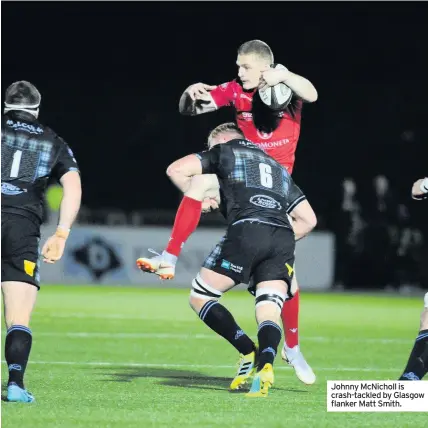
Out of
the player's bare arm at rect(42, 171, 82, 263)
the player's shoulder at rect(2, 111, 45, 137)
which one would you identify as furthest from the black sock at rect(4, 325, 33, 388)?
the player's shoulder at rect(2, 111, 45, 137)

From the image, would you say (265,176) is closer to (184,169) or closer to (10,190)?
(184,169)

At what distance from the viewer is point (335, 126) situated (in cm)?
2853

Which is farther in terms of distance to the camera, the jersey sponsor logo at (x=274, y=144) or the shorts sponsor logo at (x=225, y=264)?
the jersey sponsor logo at (x=274, y=144)

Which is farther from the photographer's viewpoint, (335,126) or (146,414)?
(335,126)

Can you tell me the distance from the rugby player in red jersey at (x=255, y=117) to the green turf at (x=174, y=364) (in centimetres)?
37

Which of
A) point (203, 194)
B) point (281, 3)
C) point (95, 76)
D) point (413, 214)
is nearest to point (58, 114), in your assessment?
Answer: point (95, 76)

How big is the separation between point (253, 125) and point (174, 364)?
217 cm

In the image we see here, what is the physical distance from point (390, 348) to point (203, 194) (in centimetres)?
431

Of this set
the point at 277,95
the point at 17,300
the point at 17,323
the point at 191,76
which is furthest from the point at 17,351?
the point at 191,76

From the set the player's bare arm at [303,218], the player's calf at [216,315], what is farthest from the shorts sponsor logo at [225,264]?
the player's bare arm at [303,218]

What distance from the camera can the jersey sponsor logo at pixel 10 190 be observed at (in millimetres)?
6684

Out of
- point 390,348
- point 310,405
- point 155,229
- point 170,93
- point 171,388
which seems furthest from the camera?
point 170,93

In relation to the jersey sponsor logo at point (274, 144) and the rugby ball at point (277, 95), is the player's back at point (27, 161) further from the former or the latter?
the jersey sponsor logo at point (274, 144)

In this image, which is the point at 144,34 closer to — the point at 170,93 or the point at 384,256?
the point at 170,93
